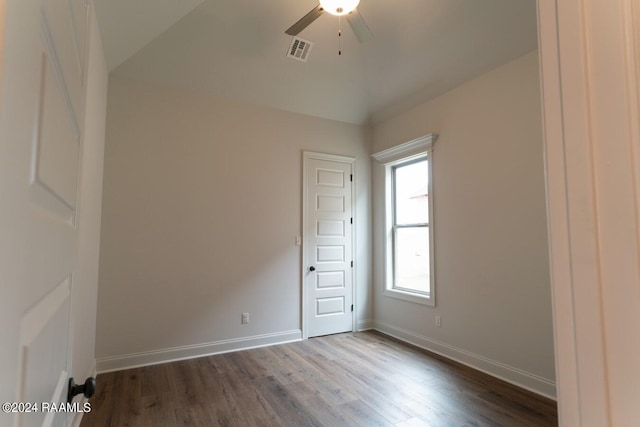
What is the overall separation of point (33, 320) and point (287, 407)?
237 centimetres

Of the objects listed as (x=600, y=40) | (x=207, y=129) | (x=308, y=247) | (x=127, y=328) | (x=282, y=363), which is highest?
(x=207, y=129)

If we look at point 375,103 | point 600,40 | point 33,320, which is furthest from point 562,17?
point 375,103

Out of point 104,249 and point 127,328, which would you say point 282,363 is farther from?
point 104,249

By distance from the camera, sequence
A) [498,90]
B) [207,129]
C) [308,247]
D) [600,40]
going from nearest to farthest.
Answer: [600,40]
[498,90]
[207,129]
[308,247]

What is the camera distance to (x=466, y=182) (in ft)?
11.1

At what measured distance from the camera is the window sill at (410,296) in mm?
3748

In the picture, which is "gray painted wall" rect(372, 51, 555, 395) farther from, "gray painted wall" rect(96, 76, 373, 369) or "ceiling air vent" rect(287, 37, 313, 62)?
"gray painted wall" rect(96, 76, 373, 369)

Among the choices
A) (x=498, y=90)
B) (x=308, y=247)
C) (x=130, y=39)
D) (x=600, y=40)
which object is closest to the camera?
(x=600, y=40)

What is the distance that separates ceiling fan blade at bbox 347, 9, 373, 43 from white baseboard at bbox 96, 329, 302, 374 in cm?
328

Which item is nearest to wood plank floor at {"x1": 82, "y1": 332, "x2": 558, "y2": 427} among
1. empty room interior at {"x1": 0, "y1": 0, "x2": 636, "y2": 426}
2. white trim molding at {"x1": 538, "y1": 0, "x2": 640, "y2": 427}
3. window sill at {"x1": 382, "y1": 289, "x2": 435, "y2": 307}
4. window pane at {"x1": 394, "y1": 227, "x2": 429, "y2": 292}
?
empty room interior at {"x1": 0, "y1": 0, "x2": 636, "y2": 426}

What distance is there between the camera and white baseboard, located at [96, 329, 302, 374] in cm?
311

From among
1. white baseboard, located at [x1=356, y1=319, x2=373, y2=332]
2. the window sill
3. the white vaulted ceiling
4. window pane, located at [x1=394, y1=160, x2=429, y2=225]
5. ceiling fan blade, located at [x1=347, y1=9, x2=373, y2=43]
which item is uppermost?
the white vaulted ceiling

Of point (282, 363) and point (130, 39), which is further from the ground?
point (130, 39)

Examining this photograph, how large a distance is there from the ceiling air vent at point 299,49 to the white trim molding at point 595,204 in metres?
3.08
